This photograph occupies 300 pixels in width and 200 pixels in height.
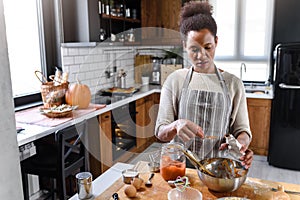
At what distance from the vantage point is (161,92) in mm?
1246

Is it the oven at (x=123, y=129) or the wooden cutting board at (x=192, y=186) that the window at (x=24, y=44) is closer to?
the oven at (x=123, y=129)

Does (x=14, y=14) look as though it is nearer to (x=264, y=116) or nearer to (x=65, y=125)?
(x=65, y=125)

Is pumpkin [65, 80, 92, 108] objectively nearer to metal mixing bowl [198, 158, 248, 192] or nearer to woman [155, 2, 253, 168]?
woman [155, 2, 253, 168]

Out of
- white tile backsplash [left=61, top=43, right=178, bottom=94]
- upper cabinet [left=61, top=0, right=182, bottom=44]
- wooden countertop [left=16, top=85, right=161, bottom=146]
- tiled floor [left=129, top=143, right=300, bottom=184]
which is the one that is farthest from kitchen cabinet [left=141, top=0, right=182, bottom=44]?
tiled floor [left=129, top=143, right=300, bottom=184]

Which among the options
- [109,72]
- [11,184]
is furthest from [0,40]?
[109,72]

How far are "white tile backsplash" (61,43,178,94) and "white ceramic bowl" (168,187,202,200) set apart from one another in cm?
53

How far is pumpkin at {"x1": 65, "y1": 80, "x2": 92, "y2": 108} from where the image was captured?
219cm

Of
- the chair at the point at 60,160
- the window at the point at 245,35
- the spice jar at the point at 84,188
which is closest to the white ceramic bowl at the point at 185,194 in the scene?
the spice jar at the point at 84,188

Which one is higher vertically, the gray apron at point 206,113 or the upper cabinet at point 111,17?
the upper cabinet at point 111,17

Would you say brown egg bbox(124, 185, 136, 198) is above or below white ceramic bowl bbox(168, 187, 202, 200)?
below

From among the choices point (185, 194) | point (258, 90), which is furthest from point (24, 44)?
point (258, 90)

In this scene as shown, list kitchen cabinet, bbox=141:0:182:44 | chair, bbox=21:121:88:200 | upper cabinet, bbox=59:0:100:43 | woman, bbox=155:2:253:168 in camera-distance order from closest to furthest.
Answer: woman, bbox=155:2:253:168
chair, bbox=21:121:88:200
upper cabinet, bbox=59:0:100:43
kitchen cabinet, bbox=141:0:182:44

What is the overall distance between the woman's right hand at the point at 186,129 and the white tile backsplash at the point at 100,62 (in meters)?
0.31

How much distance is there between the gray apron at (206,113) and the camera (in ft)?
4.01
